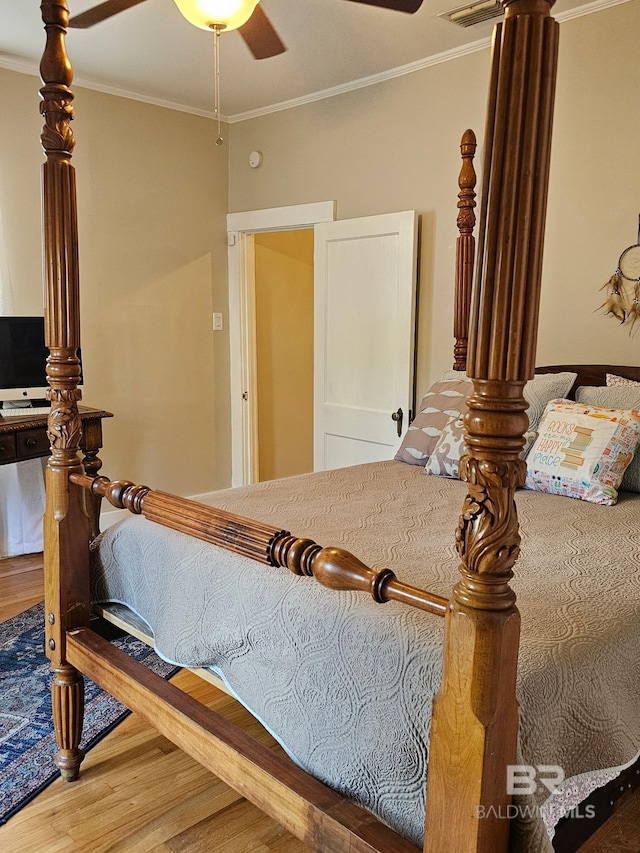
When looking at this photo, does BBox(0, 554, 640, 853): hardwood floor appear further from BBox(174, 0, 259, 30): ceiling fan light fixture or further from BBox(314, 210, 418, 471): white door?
BBox(174, 0, 259, 30): ceiling fan light fixture

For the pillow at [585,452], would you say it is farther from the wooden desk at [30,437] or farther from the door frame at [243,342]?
the door frame at [243,342]

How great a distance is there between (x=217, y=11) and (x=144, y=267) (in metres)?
2.41

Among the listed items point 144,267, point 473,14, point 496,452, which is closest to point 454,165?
point 473,14

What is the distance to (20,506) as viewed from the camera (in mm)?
3869

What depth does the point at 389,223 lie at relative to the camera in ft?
12.0

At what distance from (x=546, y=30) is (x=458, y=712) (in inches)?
38.7

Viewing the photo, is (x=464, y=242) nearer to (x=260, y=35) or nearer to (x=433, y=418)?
(x=433, y=418)

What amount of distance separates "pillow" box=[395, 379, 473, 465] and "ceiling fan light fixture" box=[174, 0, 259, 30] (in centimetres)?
155

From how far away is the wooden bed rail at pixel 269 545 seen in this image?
1164 mm

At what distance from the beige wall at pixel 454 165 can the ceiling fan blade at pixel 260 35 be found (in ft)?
3.93

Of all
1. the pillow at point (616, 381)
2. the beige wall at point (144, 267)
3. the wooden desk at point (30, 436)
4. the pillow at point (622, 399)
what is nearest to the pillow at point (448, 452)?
the pillow at point (622, 399)

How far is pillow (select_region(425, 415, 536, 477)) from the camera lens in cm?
261

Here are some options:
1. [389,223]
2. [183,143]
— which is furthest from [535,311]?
[183,143]

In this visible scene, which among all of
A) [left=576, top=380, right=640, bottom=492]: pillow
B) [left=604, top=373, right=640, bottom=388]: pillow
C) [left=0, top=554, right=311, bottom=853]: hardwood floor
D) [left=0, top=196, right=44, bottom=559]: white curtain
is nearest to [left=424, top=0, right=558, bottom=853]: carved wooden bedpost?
[left=0, top=554, right=311, bottom=853]: hardwood floor
